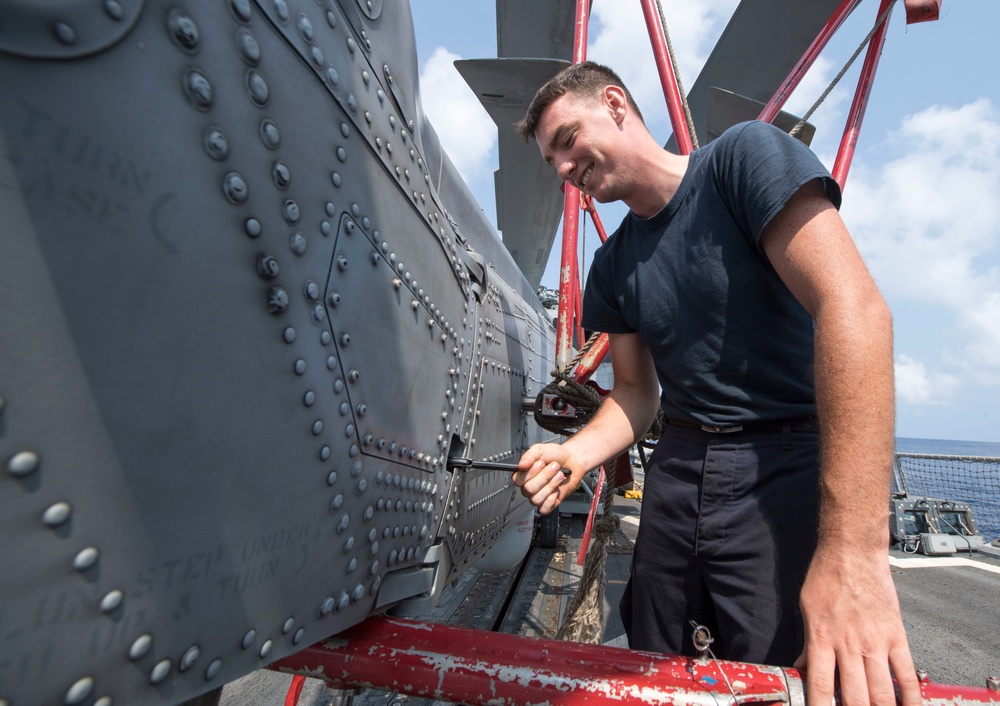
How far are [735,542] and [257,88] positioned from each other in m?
1.38

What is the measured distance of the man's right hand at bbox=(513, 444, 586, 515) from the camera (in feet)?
4.50

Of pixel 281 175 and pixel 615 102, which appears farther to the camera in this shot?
pixel 615 102

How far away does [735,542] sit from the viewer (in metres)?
1.33

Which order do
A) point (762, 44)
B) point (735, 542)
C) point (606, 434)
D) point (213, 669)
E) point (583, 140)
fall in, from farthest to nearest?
point (762, 44), point (606, 434), point (583, 140), point (735, 542), point (213, 669)

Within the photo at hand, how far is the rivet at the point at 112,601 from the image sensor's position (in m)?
0.57

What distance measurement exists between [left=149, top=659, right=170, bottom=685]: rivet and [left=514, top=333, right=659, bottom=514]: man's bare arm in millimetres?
860

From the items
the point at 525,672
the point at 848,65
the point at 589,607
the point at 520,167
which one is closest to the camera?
the point at 525,672

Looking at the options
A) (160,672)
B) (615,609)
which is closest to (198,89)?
(160,672)

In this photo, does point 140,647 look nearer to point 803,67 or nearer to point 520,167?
point 803,67

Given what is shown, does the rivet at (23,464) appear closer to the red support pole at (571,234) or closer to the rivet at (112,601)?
Result: the rivet at (112,601)

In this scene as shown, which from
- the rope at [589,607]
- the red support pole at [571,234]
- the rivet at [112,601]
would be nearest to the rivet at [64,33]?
the rivet at [112,601]

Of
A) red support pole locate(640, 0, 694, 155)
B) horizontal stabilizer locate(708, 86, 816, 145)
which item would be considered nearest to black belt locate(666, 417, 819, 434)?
red support pole locate(640, 0, 694, 155)

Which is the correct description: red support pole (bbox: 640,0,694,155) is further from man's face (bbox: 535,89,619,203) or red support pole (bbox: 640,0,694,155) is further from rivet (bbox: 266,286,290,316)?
rivet (bbox: 266,286,290,316)

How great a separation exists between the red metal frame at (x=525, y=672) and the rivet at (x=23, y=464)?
83 centimetres
